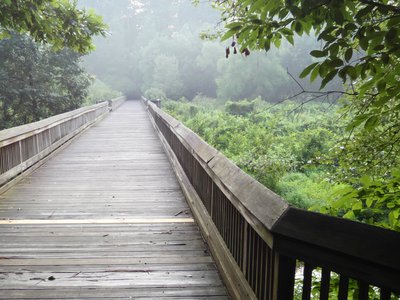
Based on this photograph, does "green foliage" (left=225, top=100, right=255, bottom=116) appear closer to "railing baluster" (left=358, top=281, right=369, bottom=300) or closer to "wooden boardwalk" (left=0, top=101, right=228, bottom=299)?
"wooden boardwalk" (left=0, top=101, right=228, bottom=299)

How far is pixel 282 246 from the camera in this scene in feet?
5.88

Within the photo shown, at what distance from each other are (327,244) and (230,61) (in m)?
66.8

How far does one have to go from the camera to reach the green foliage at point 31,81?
16.4m

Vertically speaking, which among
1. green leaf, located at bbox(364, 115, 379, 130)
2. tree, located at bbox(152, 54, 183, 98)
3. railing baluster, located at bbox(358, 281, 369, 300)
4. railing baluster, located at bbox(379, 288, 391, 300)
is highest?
tree, located at bbox(152, 54, 183, 98)

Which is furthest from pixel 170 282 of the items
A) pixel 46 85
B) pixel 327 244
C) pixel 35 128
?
pixel 46 85

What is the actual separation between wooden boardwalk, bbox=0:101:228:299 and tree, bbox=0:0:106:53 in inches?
93.4

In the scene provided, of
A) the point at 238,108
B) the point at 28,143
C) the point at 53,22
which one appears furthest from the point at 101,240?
the point at 238,108

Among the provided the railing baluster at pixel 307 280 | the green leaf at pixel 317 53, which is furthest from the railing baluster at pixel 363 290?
the green leaf at pixel 317 53

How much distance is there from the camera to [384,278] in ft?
4.16

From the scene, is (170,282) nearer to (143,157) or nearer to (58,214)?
(58,214)

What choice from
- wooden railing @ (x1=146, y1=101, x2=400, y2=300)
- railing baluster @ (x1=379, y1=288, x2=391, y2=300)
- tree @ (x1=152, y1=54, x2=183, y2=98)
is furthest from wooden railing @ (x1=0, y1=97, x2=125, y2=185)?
tree @ (x1=152, y1=54, x2=183, y2=98)

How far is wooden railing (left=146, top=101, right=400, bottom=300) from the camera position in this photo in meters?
1.30

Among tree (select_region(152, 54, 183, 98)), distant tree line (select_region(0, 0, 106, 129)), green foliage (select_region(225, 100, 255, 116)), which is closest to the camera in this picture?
distant tree line (select_region(0, 0, 106, 129))

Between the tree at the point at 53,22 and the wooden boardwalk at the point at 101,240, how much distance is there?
93.4 inches
